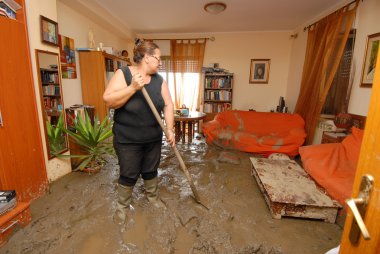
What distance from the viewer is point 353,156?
6.42ft

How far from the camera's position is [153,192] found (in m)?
1.78

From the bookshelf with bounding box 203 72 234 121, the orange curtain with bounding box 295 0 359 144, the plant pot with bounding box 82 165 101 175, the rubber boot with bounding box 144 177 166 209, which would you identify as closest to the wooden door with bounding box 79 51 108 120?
the plant pot with bounding box 82 165 101 175

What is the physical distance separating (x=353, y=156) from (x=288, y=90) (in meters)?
2.74

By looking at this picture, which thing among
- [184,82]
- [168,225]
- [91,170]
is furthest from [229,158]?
[184,82]

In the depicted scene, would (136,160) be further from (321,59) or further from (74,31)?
(321,59)

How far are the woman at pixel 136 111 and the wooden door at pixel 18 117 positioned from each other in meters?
0.80

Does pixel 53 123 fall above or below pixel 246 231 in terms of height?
above

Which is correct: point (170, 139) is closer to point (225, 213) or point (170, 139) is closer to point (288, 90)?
point (225, 213)

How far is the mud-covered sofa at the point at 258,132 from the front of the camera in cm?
300

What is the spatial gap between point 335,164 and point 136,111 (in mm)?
1895

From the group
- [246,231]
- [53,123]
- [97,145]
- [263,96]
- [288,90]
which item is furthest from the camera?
[263,96]

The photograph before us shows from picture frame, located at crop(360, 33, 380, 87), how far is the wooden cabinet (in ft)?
11.0

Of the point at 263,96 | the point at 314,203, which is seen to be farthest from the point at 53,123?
the point at 263,96

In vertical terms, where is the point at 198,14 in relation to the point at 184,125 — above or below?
above
